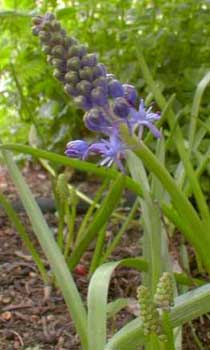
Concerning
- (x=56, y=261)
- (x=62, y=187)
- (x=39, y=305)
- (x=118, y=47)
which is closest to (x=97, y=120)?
(x=56, y=261)

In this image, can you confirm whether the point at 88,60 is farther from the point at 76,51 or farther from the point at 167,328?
the point at 167,328

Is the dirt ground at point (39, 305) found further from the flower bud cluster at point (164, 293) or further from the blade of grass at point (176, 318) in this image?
the flower bud cluster at point (164, 293)

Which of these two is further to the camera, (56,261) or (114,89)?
(56,261)

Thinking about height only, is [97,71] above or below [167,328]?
above

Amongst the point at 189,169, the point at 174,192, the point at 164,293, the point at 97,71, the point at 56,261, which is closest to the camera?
the point at 164,293

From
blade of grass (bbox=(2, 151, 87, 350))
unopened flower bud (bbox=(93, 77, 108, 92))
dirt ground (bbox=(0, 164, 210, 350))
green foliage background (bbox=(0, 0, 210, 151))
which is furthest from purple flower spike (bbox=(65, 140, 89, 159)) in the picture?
green foliage background (bbox=(0, 0, 210, 151))

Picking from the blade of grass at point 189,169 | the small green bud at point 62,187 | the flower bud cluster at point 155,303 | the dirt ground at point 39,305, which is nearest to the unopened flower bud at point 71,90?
the flower bud cluster at point 155,303

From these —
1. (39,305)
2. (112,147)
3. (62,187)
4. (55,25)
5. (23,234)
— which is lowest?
(39,305)

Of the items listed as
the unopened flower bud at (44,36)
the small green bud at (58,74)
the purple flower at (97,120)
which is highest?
the unopened flower bud at (44,36)
